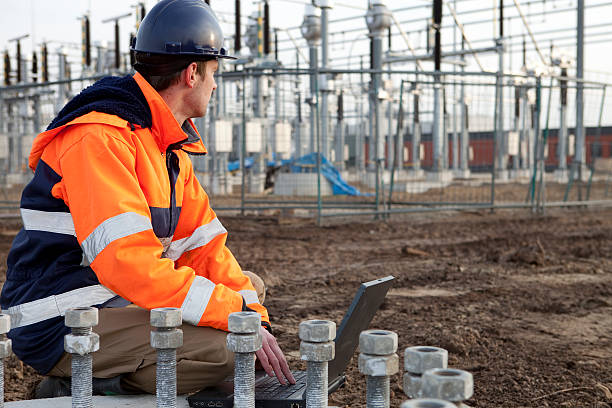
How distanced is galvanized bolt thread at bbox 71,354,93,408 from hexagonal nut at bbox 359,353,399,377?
0.72 metres

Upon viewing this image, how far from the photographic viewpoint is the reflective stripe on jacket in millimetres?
1961

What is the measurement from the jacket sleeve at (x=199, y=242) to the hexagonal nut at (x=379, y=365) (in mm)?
1106

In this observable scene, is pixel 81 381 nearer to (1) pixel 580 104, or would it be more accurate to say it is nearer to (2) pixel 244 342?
(2) pixel 244 342

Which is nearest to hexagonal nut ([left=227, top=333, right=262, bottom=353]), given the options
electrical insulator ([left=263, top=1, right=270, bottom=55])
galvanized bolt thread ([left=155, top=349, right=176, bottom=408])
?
galvanized bolt thread ([left=155, top=349, right=176, bottom=408])

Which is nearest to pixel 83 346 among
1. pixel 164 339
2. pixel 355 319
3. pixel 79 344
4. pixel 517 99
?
pixel 79 344

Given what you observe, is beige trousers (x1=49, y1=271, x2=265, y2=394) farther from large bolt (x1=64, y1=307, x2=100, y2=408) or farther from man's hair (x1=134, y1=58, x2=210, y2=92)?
man's hair (x1=134, y1=58, x2=210, y2=92)

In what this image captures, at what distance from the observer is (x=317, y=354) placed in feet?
5.36

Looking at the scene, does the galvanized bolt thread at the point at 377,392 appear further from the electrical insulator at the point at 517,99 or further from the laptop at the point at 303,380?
the electrical insulator at the point at 517,99

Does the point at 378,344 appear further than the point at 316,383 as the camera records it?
No

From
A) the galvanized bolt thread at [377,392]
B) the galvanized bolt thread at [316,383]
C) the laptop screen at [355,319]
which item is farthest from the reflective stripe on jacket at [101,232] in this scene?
the galvanized bolt thread at [377,392]

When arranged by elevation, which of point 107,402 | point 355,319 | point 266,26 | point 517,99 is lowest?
point 107,402

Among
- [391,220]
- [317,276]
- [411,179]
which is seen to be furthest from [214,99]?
[317,276]

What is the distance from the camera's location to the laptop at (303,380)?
6.42ft

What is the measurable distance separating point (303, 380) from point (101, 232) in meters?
0.85
